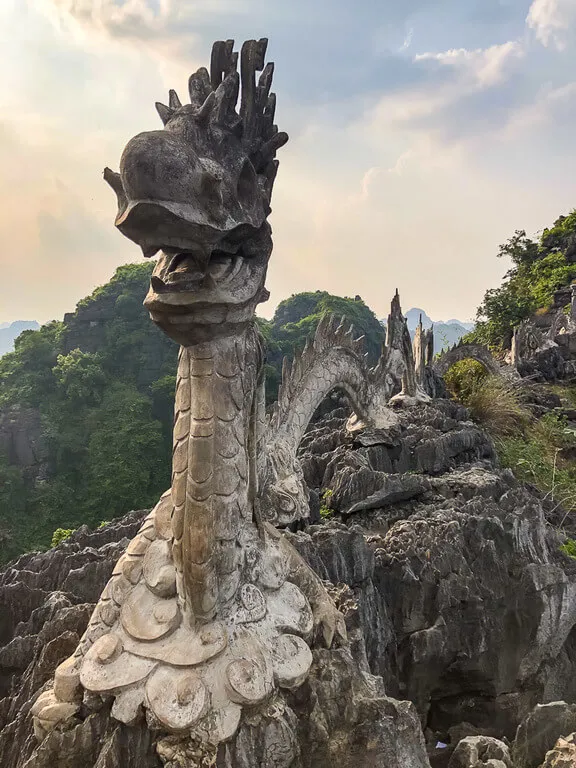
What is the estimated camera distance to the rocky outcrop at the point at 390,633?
145 centimetres

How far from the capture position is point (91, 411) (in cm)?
1567

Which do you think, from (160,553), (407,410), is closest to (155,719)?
(160,553)

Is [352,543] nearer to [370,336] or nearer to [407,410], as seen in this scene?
[407,410]

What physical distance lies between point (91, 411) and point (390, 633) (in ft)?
49.1

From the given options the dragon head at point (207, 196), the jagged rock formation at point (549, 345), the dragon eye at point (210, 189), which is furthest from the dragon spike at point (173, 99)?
the jagged rock formation at point (549, 345)

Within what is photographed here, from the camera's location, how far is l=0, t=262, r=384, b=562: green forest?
44.7ft

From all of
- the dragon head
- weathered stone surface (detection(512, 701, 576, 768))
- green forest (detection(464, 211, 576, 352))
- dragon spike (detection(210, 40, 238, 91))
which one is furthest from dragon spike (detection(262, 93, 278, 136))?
green forest (detection(464, 211, 576, 352))

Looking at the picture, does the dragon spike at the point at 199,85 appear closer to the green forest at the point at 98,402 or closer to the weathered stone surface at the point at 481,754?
the weathered stone surface at the point at 481,754

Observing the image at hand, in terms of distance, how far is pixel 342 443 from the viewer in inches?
177

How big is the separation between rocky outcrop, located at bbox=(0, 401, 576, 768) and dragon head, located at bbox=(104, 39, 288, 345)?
1.20m

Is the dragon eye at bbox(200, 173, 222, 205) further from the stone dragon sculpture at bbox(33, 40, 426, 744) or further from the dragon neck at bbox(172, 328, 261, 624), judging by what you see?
the dragon neck at bbox(172, 328, 261, 624)

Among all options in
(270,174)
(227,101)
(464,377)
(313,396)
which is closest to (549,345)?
(464,377)

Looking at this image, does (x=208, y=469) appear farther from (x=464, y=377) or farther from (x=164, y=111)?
(x=464, y=377)

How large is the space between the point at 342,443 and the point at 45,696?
10.8 feet
